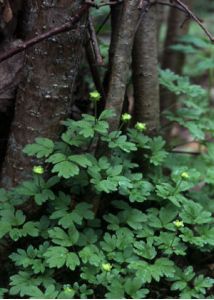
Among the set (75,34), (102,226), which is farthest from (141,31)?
(102,226)

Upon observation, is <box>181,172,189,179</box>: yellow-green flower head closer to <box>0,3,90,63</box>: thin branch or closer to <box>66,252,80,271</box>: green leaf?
<box>66,252,80,271</box>: green leaf

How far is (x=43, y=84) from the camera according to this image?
1.89 metres

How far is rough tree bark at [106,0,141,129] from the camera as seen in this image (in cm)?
200

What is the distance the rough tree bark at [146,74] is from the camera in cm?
229

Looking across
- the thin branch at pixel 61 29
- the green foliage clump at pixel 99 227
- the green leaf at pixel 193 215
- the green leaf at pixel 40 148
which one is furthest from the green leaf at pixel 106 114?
the green leaf at pixel 193 215

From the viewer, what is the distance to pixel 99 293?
178 cm

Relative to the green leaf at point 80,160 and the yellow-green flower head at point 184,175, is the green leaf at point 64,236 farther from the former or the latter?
the yellow-green flower head at point 184,175

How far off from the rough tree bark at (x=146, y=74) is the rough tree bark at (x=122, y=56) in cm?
26

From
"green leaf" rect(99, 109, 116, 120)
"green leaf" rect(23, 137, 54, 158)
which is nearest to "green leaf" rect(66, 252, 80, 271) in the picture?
"green leaf" rect(23, 137, 54, 158)

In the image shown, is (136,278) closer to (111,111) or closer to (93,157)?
(93,157)

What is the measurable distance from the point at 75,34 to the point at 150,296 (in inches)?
43.5

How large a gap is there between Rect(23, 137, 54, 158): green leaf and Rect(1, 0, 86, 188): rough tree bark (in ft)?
0.35

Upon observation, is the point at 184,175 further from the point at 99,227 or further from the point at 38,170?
the point at 38,170

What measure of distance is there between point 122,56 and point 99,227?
0.77 meters
